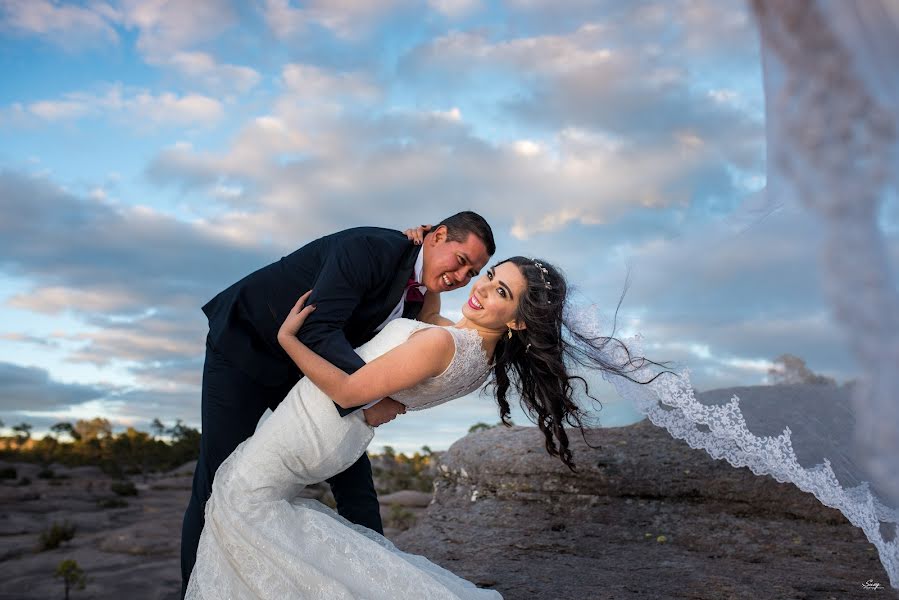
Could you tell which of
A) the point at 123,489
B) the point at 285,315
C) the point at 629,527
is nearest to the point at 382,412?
the point at 285,315

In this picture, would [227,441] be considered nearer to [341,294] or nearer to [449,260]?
[341,294]

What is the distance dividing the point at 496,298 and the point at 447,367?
1.28 ft

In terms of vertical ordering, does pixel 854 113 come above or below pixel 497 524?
above

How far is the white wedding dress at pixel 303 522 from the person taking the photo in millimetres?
2916

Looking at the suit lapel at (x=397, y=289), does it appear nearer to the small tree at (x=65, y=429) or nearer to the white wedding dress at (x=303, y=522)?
the white wedding dress at (x=303, y=522)

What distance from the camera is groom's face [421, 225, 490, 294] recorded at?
353 cm

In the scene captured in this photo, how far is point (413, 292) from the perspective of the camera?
3740 millimetres

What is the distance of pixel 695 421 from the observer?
3885mm

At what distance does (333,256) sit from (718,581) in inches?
116

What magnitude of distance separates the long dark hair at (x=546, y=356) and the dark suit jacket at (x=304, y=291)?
1.86ft

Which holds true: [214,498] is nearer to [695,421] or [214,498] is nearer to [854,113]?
[695,421]

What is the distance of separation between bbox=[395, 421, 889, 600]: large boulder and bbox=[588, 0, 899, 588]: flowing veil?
858 millimetres

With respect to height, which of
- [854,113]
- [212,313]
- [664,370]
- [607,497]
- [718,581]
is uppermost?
[854,113]

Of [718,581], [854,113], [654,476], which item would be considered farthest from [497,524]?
[854,113]
